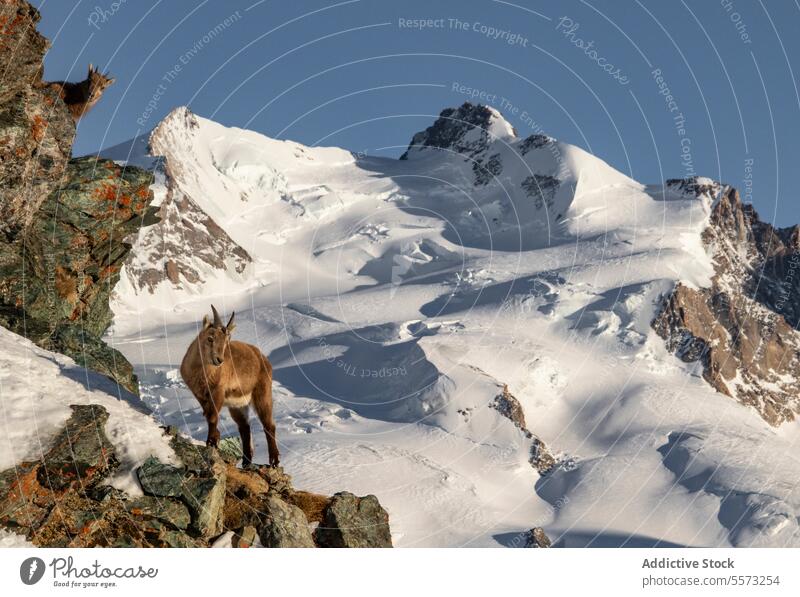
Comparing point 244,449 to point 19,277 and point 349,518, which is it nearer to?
point 349,518

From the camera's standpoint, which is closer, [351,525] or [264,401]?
[264,401]

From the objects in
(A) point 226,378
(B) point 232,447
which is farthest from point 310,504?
(A) point 226,378

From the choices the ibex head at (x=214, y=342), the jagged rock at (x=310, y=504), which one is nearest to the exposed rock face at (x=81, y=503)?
the ibex head at (x=214, y=342)

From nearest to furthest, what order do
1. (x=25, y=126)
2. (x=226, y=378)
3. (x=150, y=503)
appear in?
(x=150, y=503) < (x=226, y=378) < (x=25, y=126)

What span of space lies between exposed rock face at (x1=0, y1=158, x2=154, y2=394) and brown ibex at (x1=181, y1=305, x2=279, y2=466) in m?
6.50

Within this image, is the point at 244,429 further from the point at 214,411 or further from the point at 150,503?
the point at 150,503

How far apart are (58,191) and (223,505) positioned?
47.0ft

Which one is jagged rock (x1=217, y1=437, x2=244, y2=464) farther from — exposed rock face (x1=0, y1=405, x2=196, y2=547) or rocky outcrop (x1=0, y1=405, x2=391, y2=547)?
exposed rock face (x1=0, y1=405, x2=196, y2=547)

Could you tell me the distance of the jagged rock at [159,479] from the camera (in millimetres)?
20641

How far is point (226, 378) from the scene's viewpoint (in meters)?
22.5

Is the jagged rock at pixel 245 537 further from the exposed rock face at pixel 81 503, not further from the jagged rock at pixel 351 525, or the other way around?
the jagged rock at pixel 351 525

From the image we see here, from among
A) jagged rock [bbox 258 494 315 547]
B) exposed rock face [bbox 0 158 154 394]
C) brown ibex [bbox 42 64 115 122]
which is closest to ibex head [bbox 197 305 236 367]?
jagged rock [bbox 258 494 315 547]

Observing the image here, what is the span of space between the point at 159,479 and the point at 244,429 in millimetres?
4067

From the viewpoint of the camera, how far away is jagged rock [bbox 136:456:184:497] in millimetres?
20641
